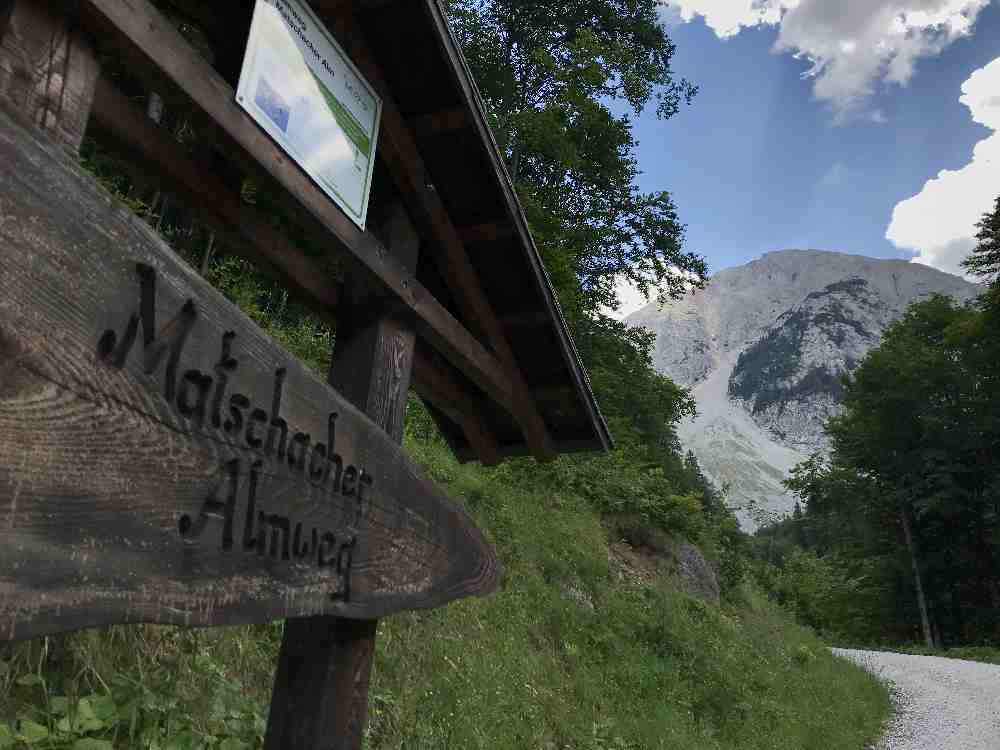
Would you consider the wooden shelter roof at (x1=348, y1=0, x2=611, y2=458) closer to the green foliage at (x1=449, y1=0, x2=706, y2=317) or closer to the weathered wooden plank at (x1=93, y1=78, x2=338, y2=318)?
the weathered wooden plank at (x1=93, y1=78, x2=338, y2=318)

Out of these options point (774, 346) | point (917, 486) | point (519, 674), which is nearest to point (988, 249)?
point (917, 486)

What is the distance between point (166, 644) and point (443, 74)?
9.54 feet

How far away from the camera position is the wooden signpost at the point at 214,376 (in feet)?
3.44

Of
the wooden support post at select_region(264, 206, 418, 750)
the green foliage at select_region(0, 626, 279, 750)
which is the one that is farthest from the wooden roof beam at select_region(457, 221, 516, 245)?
the green foliage at select_region(0, 626, 279, 750)

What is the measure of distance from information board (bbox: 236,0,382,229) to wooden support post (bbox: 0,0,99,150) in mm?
409

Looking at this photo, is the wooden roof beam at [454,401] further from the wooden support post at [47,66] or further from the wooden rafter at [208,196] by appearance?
the wooden support post at [47,66]

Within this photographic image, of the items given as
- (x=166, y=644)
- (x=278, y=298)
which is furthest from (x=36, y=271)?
(x=278, y=298)

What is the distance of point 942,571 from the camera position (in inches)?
1001

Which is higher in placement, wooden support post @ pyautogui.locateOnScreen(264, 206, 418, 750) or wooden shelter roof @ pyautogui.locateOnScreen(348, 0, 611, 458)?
wooden shelter roof @ pyautogui.locateOnScreen(348, 0, 611, 458)

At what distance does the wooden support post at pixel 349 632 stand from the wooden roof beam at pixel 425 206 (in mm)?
157

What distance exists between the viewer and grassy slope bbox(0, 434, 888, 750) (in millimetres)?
2662

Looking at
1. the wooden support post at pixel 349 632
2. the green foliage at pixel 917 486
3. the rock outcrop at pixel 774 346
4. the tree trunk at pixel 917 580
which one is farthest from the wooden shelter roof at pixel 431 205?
the rock outcrop at pixel 774 346

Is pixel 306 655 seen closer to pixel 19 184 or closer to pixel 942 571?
pixel 19 184

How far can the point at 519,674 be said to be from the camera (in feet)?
18.2
